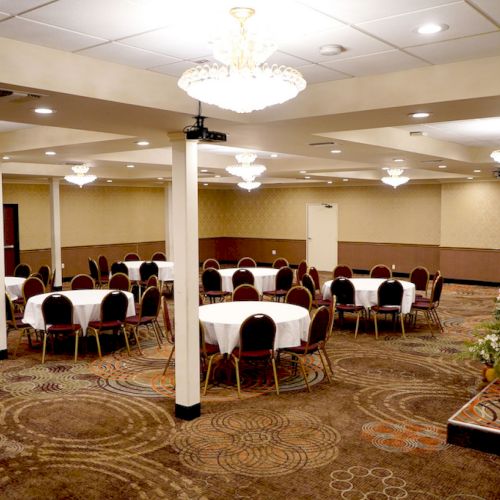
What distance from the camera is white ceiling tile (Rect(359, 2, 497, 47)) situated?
11.1 ft

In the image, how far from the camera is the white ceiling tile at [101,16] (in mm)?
3238

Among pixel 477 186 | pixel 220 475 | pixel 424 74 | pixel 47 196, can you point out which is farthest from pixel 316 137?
pixel 47 196

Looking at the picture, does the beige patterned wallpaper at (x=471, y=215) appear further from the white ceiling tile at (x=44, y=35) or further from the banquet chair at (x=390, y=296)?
the white ceiling tile at (x=44, y=35)

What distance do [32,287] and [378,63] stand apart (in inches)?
313

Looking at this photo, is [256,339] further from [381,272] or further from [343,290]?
[381,272]

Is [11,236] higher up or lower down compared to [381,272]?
higher up

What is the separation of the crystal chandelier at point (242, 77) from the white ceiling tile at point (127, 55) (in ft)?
3.75

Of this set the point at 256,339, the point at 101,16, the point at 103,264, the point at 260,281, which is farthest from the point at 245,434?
the point at 103,264

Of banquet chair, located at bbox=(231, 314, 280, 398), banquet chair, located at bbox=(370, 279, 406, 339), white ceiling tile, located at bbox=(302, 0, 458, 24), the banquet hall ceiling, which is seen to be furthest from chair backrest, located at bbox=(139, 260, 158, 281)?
white ceiling tile, located at bbox=(302, 0, 458, 24)

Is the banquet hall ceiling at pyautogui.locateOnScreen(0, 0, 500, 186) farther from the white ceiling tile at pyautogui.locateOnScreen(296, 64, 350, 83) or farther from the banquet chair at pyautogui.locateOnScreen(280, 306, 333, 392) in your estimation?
the banquet chair at pyautogui.locateOnScreen(280, 306, 333, 392)

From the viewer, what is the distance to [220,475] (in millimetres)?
4715

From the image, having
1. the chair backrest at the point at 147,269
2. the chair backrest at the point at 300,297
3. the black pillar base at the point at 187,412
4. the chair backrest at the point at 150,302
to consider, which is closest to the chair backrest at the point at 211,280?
the chair backrest at the point at 147,269

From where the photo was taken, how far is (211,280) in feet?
39.9

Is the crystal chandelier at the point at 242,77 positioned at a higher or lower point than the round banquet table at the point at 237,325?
higher
